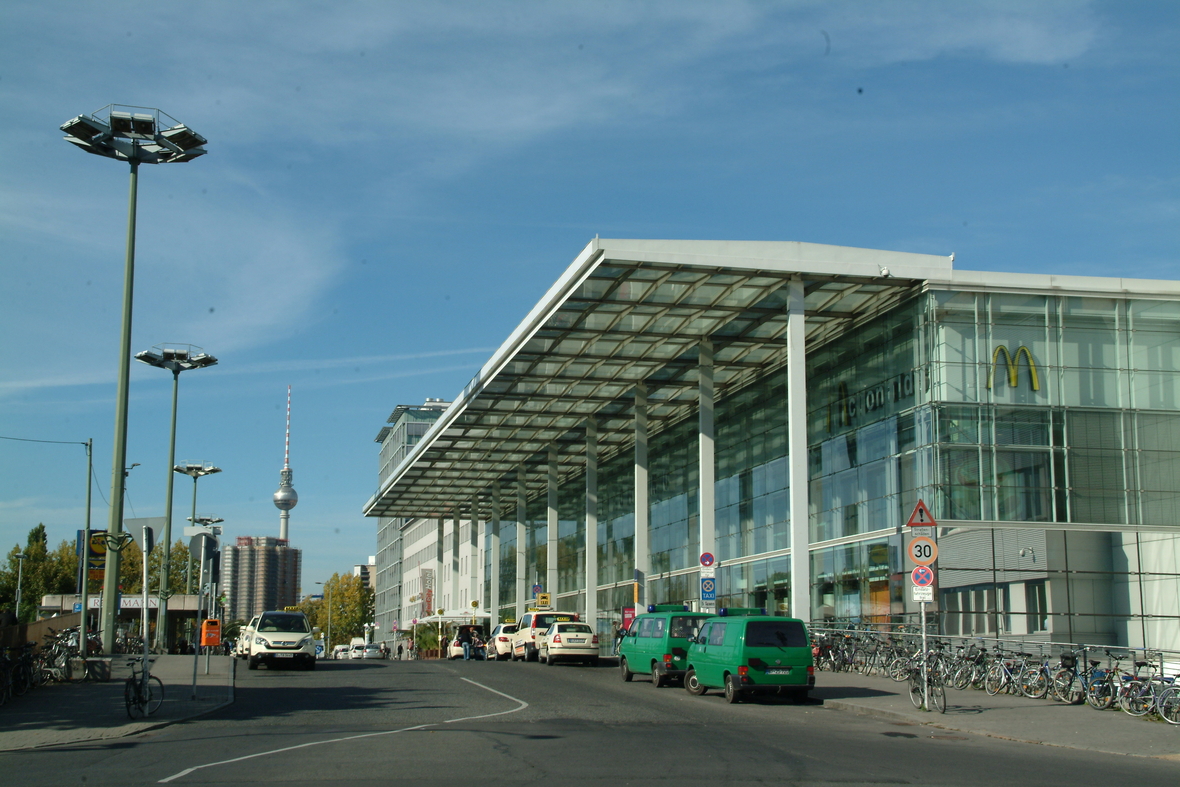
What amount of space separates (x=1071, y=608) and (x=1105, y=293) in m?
8.81

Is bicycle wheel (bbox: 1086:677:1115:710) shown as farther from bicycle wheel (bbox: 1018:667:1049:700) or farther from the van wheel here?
the van wheel

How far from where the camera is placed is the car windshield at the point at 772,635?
20797mm

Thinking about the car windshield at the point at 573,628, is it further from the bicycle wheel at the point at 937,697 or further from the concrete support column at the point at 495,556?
the concrete support column at the point at 495,556

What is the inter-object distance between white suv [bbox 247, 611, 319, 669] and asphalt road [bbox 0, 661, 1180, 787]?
10.4m

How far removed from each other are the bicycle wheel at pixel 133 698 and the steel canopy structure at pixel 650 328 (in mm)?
15234

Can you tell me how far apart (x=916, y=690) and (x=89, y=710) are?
1434 cm

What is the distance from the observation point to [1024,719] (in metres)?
18.6

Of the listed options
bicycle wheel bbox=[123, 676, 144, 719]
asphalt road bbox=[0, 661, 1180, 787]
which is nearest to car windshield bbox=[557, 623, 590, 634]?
asphalt road bbox=[0, 661, 1180, 787]

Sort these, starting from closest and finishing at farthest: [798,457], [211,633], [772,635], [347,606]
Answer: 1. [772,635]
2. [798,457]
3. [211,633]
4. [347,606]

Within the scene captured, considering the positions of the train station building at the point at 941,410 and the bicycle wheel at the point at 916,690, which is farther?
the train station building at the point at 941,410

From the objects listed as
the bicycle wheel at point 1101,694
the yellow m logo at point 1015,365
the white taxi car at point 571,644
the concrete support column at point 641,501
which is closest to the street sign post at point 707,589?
the white taxi car at point 571,644

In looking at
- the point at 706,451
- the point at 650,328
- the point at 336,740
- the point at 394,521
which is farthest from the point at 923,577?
the point at 394,521

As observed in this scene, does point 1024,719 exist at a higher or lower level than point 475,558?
lower

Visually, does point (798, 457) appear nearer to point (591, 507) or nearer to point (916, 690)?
point (916, 690)
